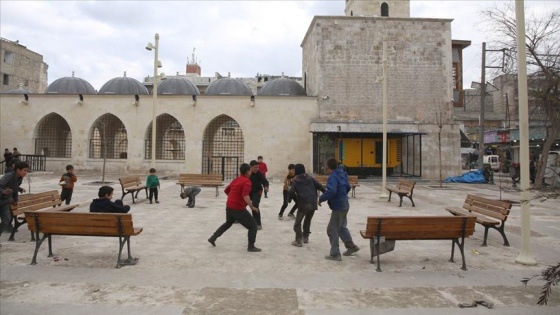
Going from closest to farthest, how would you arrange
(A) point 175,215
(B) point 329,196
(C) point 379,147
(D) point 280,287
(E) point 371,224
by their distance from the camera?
(D) point 280,287
(E) point 371,224
(B) point 329,196
(A) point 175,215
(C) point 379,147

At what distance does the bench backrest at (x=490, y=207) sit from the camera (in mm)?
6930

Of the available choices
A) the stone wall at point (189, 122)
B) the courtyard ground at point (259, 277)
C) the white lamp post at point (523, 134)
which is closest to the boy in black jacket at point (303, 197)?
the courtyard ground at point (259, 277)

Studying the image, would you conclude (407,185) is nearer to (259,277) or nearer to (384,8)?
(259,277)

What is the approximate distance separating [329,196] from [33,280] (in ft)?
13.8

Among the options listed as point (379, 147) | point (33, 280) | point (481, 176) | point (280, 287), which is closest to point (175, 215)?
point (33, 280)

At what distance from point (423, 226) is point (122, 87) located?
92.8 ft

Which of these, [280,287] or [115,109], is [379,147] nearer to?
[115,109]

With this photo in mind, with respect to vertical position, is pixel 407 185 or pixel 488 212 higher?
pixel 407 185

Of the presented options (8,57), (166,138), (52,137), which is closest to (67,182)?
(52,137)

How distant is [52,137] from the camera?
2778cm

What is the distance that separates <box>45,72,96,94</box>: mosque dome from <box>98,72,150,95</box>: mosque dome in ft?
5.40

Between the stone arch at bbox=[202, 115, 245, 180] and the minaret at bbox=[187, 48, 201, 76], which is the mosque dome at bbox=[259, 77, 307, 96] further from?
the minaret at bbox=[187, 48, 201, 76]

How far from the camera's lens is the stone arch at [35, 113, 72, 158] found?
26.0 meters

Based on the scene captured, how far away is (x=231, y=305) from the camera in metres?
4.06
